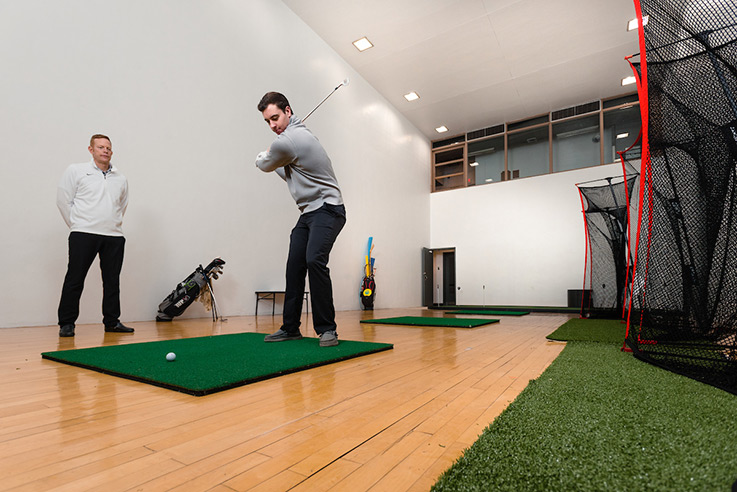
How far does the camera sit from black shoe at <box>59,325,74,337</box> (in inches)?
107

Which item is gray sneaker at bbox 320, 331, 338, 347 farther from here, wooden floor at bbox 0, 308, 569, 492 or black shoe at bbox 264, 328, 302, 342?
wooden floor at bbox 0, 308, 569, 492

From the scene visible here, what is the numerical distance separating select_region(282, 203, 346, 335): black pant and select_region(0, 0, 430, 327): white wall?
A: 2539 millimetres

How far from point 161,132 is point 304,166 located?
297 cm

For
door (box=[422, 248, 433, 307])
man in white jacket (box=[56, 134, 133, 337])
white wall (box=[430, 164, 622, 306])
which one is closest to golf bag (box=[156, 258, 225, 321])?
man in white jacket (box=[56, 134, 133, 337])

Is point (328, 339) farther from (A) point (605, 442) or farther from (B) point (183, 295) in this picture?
(B) point (183, 295)

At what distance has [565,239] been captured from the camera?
377 inches

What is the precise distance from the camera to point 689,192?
1.83 metres

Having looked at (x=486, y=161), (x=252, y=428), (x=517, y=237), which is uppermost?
(x=486, y=161)

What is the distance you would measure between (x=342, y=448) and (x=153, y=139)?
4.52 m

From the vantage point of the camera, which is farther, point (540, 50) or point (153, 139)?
point (540, 50)

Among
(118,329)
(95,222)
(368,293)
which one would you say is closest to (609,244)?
(368,293)

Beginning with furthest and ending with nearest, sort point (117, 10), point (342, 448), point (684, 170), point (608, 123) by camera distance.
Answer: point (608, 123), point (117, 10), point (684, 170), point (342, 448)

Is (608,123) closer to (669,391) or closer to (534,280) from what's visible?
(534,280)

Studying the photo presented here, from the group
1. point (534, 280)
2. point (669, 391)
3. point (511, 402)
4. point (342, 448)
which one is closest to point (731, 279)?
point (669, 391)
